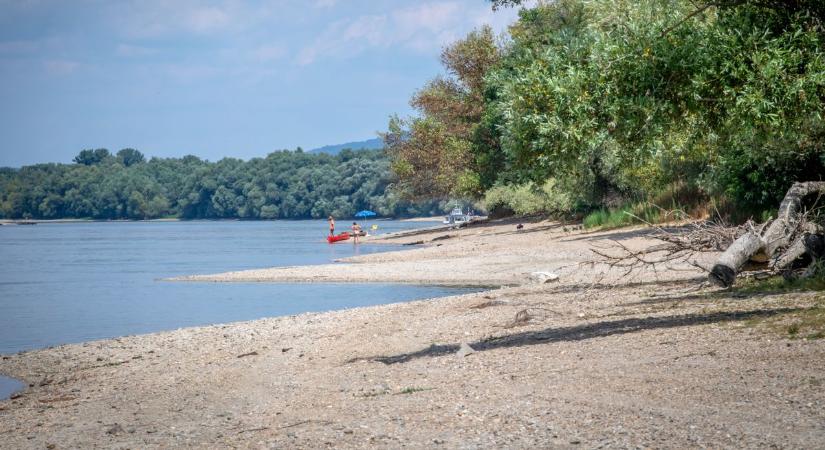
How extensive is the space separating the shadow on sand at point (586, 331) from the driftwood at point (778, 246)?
2.65m

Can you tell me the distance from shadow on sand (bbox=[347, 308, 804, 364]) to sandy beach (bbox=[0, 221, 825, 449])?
0.04 meters

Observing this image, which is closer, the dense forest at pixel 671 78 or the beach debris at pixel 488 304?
the dense forest at pixel 671 78

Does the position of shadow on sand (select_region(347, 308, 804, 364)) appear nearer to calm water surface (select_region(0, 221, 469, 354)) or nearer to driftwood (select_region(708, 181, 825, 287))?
driftwood (select_region(708, 181, 825, 287))

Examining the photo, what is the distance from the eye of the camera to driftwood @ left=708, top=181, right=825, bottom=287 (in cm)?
1697

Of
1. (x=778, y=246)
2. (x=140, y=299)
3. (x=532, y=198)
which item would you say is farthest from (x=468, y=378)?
(x=532, y=198)

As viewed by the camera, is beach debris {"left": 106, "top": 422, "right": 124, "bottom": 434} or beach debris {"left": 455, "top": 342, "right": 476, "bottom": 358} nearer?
beach debris {"left": 106, "top": 422, "right": 124, "bottom": 434}

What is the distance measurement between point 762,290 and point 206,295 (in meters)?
21.2

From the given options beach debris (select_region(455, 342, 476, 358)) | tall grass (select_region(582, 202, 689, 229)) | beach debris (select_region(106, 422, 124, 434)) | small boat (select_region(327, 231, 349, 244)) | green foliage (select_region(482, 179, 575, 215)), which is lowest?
small boat (select_region(327, 231, 349, 244))

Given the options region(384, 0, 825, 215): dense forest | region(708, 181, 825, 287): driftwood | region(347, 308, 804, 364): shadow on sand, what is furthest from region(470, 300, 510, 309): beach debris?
region(347, 308, 804, 364): shadow on sand

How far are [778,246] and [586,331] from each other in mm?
4944

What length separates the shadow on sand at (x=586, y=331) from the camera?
14.0 metres

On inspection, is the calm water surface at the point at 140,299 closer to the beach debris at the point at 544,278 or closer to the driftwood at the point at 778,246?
the beach debris at the point at 544,278

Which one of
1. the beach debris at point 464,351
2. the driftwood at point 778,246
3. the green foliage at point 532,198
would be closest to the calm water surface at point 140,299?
the driftwood at point 778,246

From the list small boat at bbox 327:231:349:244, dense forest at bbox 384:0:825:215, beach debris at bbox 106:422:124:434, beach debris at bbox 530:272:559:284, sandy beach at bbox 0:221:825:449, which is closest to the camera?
sandy beach at bbox 0:221:825:449
